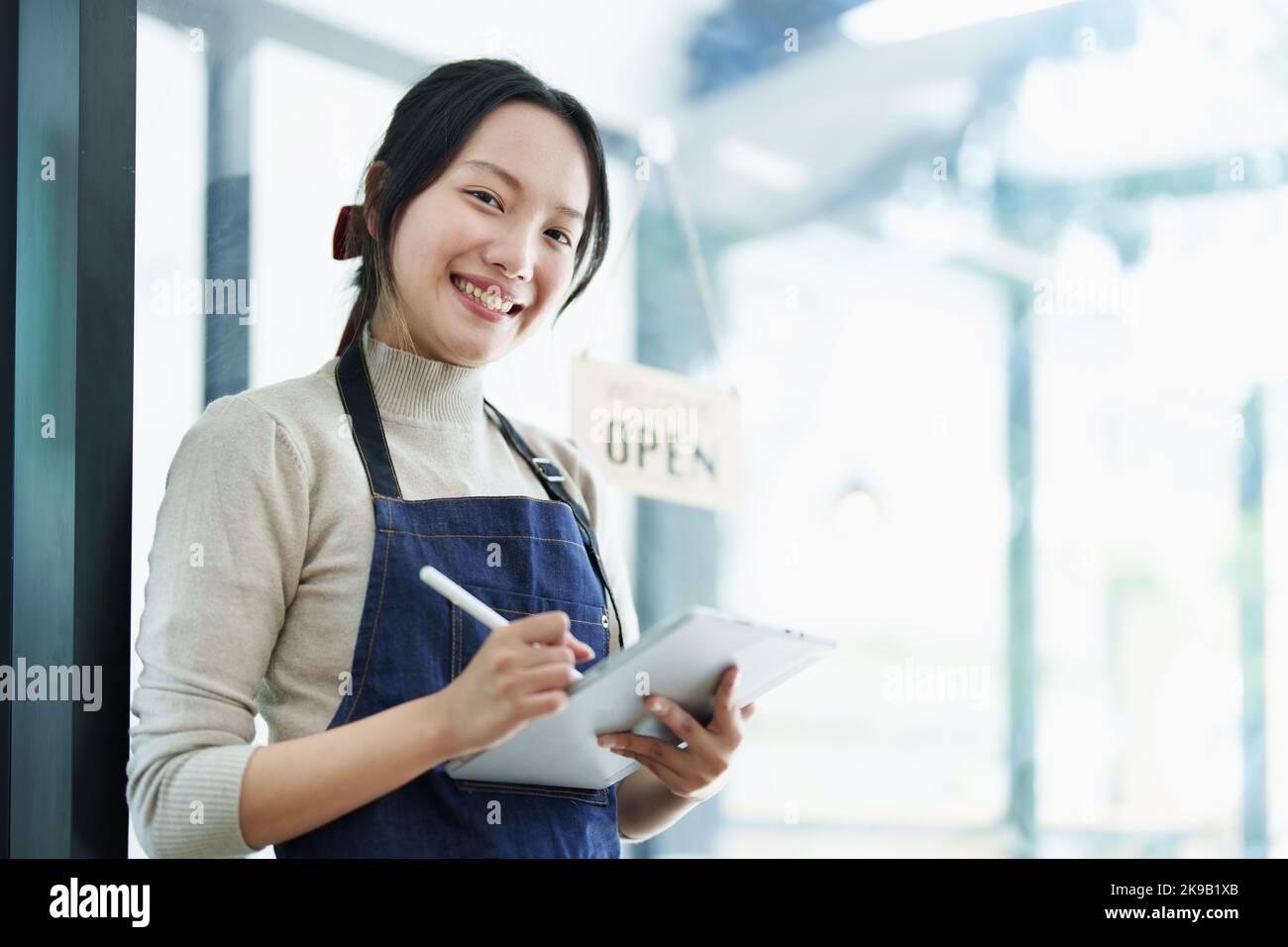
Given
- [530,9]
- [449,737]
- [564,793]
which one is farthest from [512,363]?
[449,737]

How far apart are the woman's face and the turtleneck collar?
0.05ft

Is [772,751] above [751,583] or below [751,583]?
below

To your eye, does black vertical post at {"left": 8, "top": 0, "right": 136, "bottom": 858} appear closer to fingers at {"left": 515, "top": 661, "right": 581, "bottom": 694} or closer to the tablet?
the tablet

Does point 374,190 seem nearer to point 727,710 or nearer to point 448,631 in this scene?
point 448,631

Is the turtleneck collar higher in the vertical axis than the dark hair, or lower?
lower

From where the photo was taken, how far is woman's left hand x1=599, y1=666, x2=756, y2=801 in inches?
33.1

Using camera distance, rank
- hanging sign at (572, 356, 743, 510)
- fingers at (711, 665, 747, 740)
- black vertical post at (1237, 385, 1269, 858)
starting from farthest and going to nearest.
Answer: black vertical post at (1237, 385, 1269, 858)
hanging sign at (572, 356, 743, 510)
fingers at (711, 665, 747, 740)

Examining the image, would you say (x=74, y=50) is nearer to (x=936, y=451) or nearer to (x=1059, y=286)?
(x=936, y=451)

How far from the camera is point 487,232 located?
922 millimetres

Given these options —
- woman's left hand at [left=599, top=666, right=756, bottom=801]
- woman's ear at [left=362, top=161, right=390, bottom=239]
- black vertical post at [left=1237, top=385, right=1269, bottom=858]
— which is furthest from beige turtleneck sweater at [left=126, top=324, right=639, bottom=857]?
black vertical post at [left=1237, top=385, right=1269, bottom=858]

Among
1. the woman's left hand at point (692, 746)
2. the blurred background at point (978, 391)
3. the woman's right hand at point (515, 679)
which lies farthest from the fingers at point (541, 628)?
the blurred background at point (978, 391)

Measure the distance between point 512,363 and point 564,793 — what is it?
0.85m

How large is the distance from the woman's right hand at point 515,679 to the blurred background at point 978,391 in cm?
120
